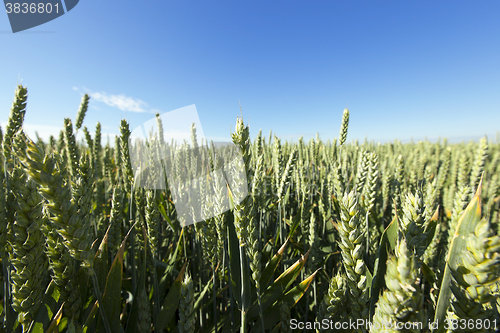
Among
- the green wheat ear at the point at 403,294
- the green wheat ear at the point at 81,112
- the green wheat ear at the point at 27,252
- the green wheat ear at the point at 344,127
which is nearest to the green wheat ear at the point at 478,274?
the green wheat ear at the point at 403,294

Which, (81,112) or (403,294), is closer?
(403,294)

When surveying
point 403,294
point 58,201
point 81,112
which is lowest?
point 403,294

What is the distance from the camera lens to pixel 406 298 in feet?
1.52

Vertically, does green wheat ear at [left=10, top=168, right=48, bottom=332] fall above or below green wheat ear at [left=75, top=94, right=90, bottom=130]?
below

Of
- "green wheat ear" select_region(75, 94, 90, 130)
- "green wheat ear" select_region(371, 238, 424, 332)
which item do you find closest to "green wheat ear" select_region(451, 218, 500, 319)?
"green wheat ear" select_region(371, 238, 424, 332)

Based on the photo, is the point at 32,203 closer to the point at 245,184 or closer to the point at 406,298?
the point at 245,184

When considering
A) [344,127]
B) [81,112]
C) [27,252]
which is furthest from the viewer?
[81,112]

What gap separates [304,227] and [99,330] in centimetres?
132

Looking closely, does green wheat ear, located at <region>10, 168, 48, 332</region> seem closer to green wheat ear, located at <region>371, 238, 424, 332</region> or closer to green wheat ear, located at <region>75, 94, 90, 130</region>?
green wheat ear, located at <region>371, 238, 424, 332</region>

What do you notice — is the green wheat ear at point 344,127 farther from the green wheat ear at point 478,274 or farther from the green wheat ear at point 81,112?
the green wheat ear at point 81,112

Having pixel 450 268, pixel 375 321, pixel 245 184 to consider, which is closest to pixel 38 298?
pixel 245 184

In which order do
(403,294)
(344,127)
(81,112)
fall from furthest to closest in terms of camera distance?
(81,112)
(344,127)
(403,294)

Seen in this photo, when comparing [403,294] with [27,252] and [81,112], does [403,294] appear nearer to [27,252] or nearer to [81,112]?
[27,252]

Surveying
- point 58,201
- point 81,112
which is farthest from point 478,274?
point 81,112
